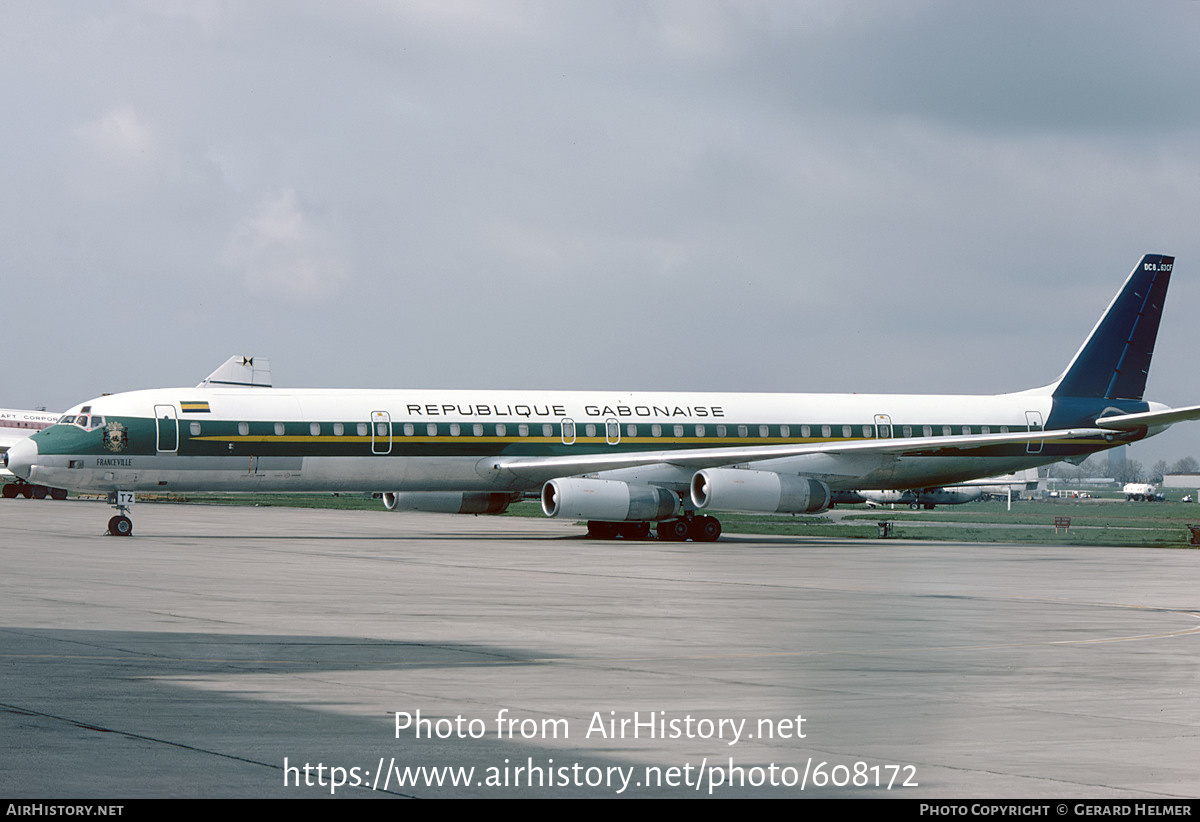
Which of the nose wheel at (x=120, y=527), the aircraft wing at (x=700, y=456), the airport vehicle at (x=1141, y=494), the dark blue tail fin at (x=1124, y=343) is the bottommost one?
the airport vehicle at (x=1141, y=494)

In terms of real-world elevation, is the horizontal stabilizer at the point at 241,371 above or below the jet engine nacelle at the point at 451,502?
above

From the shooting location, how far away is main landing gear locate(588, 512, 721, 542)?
43.1m

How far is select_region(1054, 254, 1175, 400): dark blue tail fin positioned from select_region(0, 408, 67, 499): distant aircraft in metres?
56.2

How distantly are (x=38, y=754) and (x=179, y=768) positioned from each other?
3.21ft

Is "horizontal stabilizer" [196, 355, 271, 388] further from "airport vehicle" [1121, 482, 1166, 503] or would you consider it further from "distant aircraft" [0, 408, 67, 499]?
"airport vehicle" [1121, 482, 1166, 503]

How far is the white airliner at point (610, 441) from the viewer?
126 ft

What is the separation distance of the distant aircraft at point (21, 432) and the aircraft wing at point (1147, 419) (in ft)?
189

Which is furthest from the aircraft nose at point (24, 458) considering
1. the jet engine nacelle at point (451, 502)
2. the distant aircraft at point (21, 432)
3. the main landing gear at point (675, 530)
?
the distant aircraft at point (21, 432)

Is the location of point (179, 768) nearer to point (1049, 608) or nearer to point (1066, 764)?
point (1066, 764)

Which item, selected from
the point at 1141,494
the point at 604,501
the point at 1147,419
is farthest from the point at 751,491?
the point at 1141,494

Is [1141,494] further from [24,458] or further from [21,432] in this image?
[24,458]

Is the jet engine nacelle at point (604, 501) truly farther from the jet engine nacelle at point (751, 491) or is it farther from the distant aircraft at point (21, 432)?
the distant aircraft at point (21, 432)

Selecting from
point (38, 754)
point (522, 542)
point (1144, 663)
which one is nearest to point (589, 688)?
point (38, 754)

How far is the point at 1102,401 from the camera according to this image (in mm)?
49094
